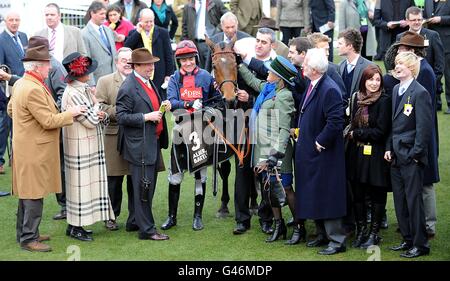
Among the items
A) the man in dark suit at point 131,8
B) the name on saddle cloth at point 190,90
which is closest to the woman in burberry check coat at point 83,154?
the name on saddle cloth at point 190,90

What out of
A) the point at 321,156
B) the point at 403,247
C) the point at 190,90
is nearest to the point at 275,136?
the point at 321,156

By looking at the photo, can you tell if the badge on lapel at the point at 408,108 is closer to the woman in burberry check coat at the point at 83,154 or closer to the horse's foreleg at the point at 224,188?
the horse's foreleg at the point at 224,188

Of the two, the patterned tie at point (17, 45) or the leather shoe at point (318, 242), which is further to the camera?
the patterned tie at point (17, 45)

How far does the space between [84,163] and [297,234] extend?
2195mm

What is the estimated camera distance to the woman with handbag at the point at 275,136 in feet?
26.0

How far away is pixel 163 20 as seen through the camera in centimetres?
1461

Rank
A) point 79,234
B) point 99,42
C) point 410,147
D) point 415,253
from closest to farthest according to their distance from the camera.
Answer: point 410,147, point 415,253, point 79,234, point 99,42

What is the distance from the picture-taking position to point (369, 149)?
25.6 feet

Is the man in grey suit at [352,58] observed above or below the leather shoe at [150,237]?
above

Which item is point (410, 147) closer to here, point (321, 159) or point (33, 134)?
point (321, 159)

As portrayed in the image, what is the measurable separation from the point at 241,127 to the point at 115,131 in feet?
4.34

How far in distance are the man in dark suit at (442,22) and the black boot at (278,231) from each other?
6.47m

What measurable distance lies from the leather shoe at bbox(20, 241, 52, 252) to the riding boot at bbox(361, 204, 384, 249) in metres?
3.00

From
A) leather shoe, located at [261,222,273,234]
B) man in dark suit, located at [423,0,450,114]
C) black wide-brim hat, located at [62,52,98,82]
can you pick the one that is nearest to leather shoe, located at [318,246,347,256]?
leather shoe, located at [261,222,273,234]
